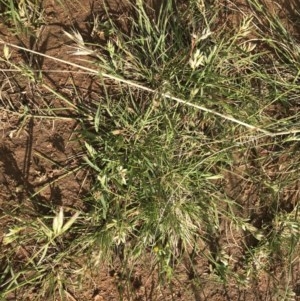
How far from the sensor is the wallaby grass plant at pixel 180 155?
5.98ft

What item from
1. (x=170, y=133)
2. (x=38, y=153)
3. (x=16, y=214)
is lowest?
(x=16, y=214)

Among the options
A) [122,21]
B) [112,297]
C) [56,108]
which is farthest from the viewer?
[122,21]

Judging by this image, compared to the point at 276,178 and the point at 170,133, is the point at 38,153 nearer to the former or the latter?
the point at 170,133

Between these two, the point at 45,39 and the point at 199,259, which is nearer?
the point at 199,259

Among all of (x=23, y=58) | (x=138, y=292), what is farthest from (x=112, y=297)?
(x=23, y=58)

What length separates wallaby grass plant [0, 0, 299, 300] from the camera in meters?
1.82

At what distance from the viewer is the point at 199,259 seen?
6.22ft

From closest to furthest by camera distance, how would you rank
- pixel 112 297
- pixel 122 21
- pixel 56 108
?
pixel 112 297, pixel 56 108, pixel 122 21

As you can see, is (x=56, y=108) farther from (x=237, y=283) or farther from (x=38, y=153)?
(x=237, y=283)

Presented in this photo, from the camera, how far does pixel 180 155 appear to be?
1.90 m

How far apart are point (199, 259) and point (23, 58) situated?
1018 mm

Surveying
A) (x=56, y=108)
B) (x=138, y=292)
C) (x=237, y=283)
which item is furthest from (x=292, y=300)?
(x=56, y=108)

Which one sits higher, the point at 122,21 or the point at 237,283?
the point at 122,21

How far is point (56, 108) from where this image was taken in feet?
6.39
